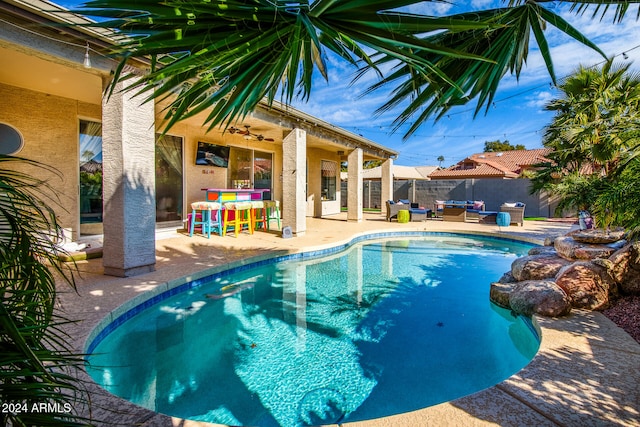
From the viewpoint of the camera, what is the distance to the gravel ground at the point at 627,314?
3600 mm

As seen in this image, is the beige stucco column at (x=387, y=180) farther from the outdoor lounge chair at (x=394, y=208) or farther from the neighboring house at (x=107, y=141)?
the neighboring house at (x=107, y=141)

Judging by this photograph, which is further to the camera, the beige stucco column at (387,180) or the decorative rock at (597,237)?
the beige stucco column at (387,180)

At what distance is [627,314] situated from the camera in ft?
12.9

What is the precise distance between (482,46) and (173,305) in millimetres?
5167

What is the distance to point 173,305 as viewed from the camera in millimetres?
5148

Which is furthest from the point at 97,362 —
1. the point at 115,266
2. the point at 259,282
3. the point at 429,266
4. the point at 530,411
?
the point at 429,266

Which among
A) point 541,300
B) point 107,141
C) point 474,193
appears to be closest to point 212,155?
point 107,141

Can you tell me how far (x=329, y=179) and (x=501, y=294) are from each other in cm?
1291

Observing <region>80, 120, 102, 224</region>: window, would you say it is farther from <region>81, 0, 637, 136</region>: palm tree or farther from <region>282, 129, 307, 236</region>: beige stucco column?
<region>81, 0, 637, 136</region>: palm tree

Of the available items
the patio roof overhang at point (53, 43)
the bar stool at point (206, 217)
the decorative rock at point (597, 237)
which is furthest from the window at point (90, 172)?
the decorative rock at point (597, 237)

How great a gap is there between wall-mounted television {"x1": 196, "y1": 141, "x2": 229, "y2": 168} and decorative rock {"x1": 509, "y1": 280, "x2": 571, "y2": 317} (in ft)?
31.2

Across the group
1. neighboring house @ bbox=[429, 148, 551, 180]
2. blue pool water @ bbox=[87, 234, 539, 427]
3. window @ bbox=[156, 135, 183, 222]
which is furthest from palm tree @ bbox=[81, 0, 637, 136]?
neighboring house @ bbox=[429, 148, 551, 180]

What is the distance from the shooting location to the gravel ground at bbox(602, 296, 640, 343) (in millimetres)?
3600

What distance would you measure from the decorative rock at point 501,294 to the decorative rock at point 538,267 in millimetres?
371
